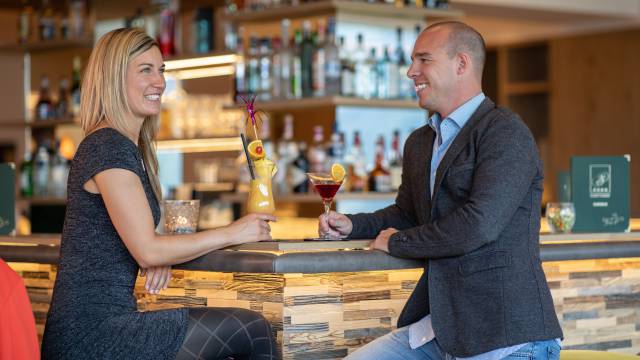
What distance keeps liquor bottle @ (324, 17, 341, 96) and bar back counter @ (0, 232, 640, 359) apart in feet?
6.91

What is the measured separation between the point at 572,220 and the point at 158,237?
1559 mm

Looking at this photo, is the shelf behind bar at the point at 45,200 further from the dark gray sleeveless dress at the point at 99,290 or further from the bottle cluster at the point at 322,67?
the dark gray sleeveless dress at the point at 99,290

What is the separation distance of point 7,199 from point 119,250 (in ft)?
4.33

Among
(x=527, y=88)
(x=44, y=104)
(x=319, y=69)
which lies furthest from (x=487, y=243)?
(x=527, y=88)

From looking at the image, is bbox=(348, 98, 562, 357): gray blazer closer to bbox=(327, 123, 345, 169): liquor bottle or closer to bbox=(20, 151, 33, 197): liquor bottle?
bbox=(327, 123, 345, 169): liquor bottle

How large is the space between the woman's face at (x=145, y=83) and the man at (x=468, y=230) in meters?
0.72

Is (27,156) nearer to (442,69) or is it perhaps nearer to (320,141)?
(320,141)

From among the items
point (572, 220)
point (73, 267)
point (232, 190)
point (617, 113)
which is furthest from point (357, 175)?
point (617, 113)

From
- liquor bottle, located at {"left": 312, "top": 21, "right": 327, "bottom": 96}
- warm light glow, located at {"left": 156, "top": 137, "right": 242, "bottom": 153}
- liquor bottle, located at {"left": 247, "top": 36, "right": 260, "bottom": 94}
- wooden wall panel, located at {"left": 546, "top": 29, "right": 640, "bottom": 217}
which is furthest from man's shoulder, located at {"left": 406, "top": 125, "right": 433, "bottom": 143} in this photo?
wooden wall panel, located at {"left": 546, "top": 29, "right": 640, "bottom": 217}

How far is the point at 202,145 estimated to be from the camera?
6543mm

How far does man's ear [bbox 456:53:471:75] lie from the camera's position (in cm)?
289

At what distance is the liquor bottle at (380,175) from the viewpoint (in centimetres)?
542

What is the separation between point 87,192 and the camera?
8.91 feet

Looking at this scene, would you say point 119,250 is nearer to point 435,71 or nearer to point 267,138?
point 435,71
